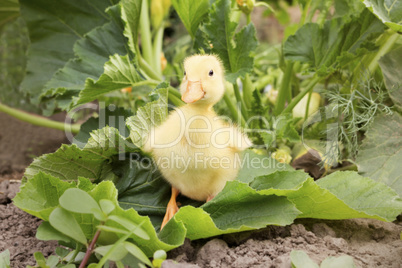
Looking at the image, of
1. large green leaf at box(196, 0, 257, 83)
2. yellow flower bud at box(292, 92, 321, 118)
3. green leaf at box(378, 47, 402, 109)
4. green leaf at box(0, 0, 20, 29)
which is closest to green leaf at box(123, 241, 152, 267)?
large green leaf at box(196, 0, 257, 83)

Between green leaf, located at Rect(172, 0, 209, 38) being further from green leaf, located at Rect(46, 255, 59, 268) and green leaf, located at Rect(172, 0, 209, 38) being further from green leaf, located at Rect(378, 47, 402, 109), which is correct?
green leaf, located at Rect(46, 255, 59, 268)

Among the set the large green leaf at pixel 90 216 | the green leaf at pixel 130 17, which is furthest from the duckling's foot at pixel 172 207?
the green leaf at pixel 130 17

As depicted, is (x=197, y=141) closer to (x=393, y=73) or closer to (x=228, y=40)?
(x=228, y=40)

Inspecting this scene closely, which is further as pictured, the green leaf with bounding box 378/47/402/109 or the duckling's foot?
the green leaf with bounding box 378/47/402/109

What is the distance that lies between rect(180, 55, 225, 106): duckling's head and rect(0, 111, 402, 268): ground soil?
0.35 meters

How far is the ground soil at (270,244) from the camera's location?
0.95m

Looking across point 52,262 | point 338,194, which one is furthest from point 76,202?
point 338,194

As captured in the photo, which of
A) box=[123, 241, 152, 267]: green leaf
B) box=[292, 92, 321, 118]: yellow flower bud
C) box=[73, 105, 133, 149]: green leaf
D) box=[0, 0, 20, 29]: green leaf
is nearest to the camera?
box=[123, 241, 152, 267]: green leaf

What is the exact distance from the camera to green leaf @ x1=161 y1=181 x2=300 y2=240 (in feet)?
3.17

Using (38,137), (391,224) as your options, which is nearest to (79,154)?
(391,224)

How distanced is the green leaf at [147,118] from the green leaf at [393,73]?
0.73 m

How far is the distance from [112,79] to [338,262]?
0.79 metres

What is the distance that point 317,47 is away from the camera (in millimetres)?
1386

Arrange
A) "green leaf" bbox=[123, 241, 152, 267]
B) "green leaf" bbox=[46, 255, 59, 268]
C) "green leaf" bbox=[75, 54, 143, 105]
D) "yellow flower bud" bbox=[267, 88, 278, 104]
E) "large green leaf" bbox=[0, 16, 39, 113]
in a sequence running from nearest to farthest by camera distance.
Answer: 1. "green leaf" bbox=[123, 241, 152, 267]
2. "green leaf" bbox=[46, 255, 59, 268]
3. "green leaf" bbox=[75, 54, 143, 105]
4. "yellow flower bud" bbox=[267, 88, 278, 104]
5. "large green leaf" bbox=[0, 16, 39, 113]
